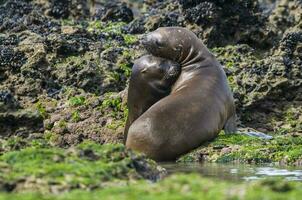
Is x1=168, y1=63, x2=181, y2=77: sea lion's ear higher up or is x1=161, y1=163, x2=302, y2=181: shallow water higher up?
x1=168, y1=63, x2=181, y2=77: sea lion's ear

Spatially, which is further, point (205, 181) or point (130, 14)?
point (130, 14)

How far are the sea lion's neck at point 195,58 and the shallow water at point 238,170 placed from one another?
7.29 ft

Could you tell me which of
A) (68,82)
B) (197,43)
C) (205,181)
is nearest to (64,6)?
(68,82)

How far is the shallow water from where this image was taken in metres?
9.20

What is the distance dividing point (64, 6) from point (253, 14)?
4990 millimetres

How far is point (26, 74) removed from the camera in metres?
14.4

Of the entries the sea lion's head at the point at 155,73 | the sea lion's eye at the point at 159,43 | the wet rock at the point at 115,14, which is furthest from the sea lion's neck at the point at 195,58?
the wet rock at the point at 115,14

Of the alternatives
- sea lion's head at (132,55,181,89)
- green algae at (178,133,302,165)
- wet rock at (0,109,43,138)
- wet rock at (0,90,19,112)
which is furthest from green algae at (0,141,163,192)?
sea lion's head at (132,55,181,89)

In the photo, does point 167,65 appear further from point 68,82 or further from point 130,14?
point 130,14

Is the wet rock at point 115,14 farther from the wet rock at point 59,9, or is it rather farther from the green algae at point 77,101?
the green algae at point 77,101

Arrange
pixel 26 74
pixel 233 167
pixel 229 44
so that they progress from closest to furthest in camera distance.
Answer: pixel 233 167
pixel 26 74
pixel 229 44

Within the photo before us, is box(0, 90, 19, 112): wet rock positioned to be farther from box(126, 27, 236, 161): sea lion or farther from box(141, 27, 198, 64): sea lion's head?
box(141, 27, 198, 64): sea lion's head

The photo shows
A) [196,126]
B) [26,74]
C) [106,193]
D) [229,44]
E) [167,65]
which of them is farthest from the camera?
[229,44]

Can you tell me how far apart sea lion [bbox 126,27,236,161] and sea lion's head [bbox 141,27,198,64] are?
0.33 ft
